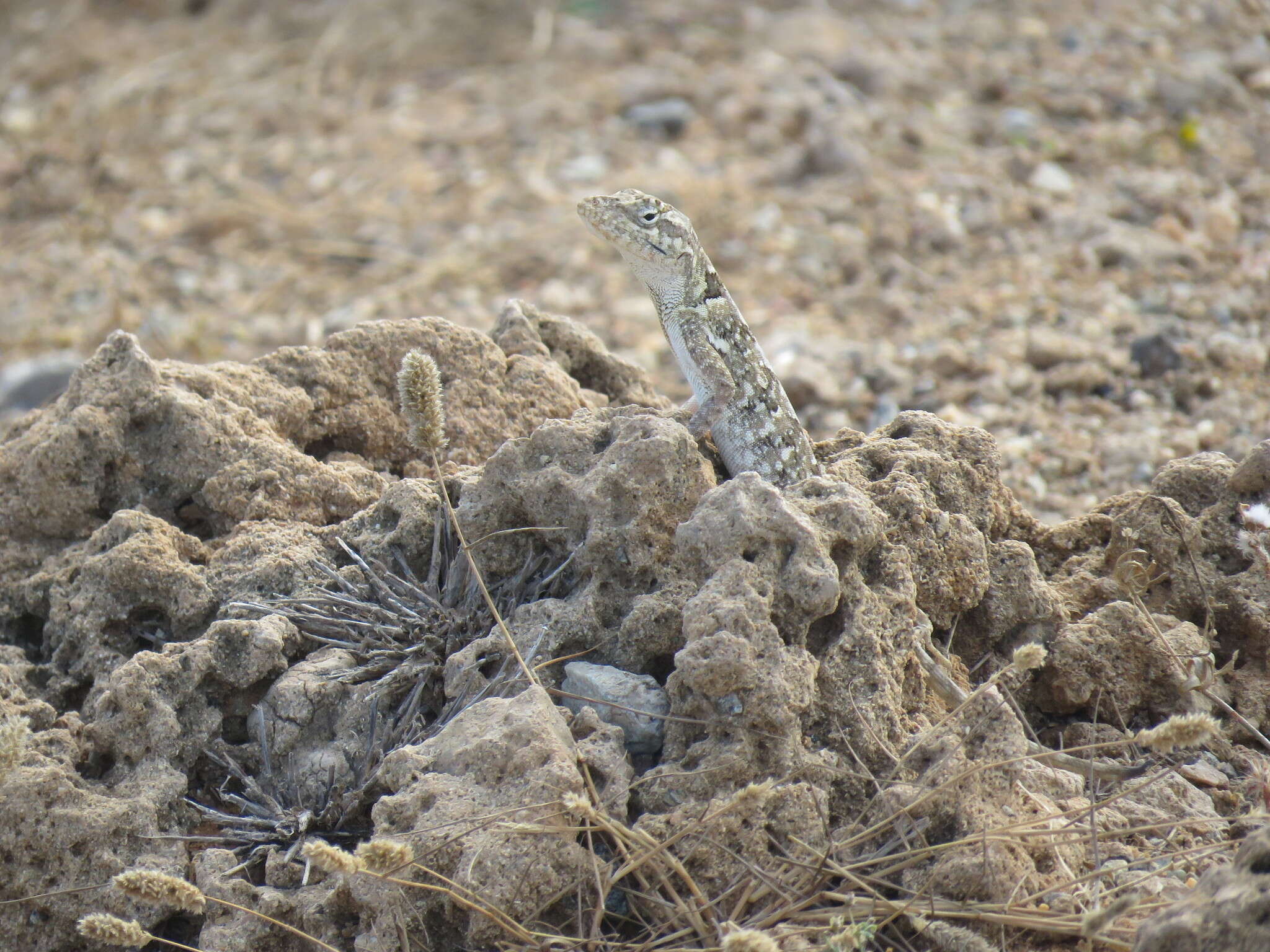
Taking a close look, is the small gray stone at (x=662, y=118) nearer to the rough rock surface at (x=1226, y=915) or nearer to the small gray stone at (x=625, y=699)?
the small gray stone at (x=625, y=699)

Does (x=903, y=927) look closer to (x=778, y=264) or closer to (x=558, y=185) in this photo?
(x=778, y=264)

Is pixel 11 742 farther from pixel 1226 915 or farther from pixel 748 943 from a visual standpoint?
pixel 1226 915

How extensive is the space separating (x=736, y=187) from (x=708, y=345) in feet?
21.5

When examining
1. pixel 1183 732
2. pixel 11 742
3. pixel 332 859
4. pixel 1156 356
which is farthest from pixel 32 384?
pixel 1183 732

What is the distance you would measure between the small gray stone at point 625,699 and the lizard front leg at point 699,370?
0.91 m

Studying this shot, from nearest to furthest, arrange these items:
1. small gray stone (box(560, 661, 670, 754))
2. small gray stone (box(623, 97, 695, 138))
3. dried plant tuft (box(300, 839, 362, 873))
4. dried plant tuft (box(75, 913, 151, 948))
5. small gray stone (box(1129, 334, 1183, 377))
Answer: dried plant tuft (box(300, 839, 362, 873)) → dried plant tuft (box(75, 913, 151, 948)) → small gray stone (box(560, 661, 670, 754)) → small gray stone (box(1129, 334, 1183, 377)) → small gray stone (box(623, 97, 695, 138))

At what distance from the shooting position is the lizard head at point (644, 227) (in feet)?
14.0

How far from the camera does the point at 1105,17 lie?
11945mm

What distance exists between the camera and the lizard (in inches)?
153

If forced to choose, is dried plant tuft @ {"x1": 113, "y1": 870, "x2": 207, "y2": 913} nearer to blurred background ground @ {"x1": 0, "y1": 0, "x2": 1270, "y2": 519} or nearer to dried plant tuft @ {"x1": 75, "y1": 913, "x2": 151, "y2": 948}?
dried plant tuft @ {"x1": 75, "y1": 913, "x2": 151, "y2": 948}

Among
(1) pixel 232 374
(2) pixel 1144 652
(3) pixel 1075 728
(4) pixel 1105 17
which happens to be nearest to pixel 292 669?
(1) pixel 232 374

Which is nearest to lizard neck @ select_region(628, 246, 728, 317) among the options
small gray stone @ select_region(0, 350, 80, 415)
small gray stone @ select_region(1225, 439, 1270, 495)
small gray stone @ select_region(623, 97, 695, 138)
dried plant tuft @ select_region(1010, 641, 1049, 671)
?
small gray stone @ select_region(1225, 439, 1270, 495)

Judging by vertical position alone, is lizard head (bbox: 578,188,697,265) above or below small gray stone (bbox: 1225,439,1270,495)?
above

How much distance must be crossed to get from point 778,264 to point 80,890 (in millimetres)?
7292
